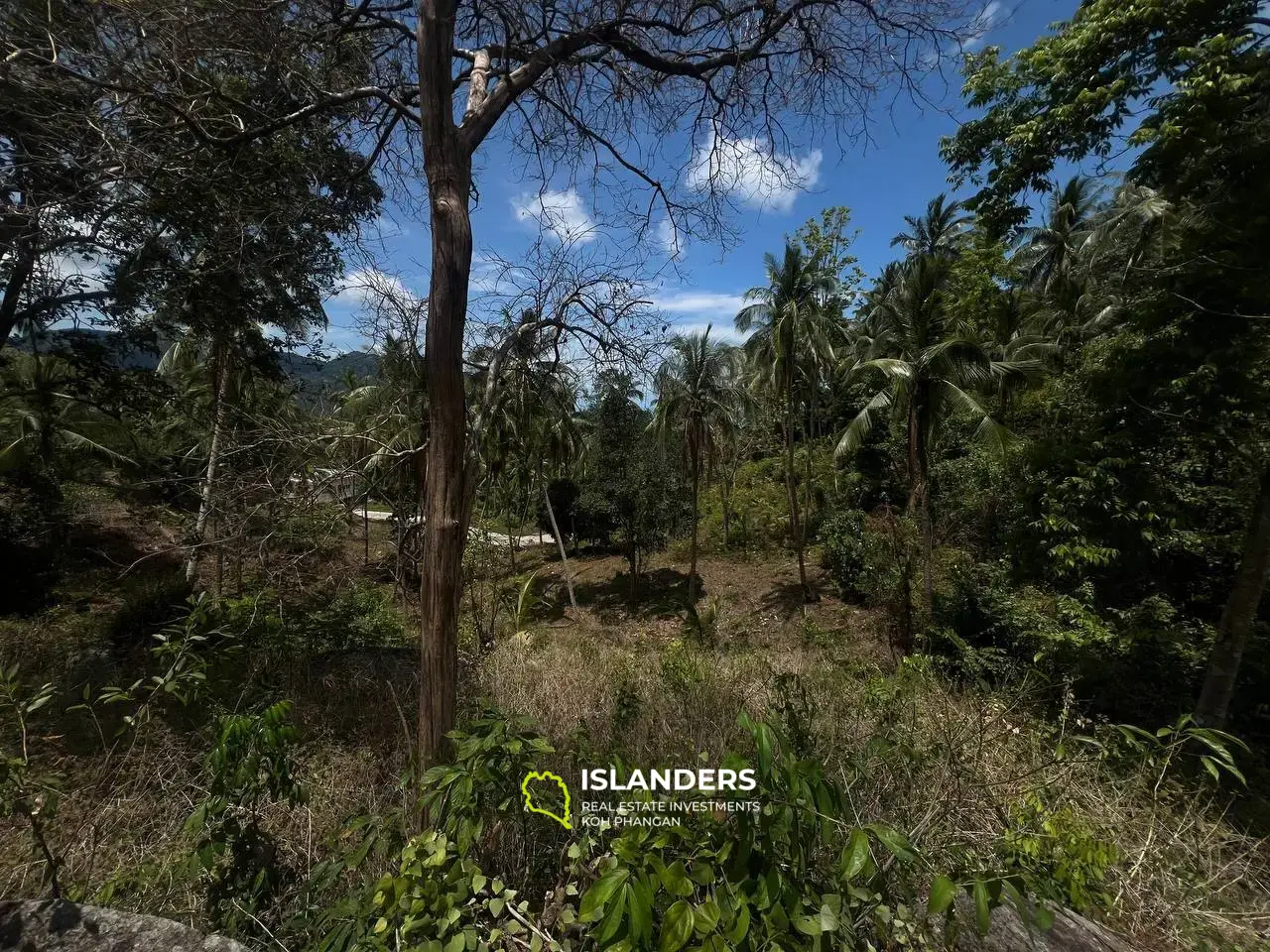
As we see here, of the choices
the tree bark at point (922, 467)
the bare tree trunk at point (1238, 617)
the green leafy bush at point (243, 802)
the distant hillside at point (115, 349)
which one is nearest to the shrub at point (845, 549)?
the tree bark at point (922, 467)

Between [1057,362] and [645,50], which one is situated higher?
[1057,362]

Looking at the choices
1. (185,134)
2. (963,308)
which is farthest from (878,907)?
(963,308)

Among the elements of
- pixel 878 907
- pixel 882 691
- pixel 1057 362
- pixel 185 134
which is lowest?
pixel 882 691

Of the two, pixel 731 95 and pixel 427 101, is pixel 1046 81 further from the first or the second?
pixel 427 101

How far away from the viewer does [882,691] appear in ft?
15.7

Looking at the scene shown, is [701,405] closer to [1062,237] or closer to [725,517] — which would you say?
[725,517]

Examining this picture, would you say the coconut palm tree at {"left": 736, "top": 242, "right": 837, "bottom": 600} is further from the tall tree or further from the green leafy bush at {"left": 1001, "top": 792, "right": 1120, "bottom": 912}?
the green leafy bush at {"left": 1001, "top": 792, "right": 1120, "bottom": 912}

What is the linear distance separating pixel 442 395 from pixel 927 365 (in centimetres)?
990

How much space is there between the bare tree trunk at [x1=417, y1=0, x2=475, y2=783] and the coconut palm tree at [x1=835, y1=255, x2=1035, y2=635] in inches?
354

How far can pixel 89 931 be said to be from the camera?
5.60 ft

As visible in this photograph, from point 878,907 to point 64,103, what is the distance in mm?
5264

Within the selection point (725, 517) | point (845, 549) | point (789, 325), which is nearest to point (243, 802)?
point (789, 325)

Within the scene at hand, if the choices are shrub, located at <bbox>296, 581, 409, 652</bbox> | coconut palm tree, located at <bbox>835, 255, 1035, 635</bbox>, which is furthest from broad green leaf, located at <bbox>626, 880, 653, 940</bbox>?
coconut palm tree, located at <bbox>835, 255, 1035, 635</bbox>

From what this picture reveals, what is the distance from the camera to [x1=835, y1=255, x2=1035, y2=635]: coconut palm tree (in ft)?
30.7
